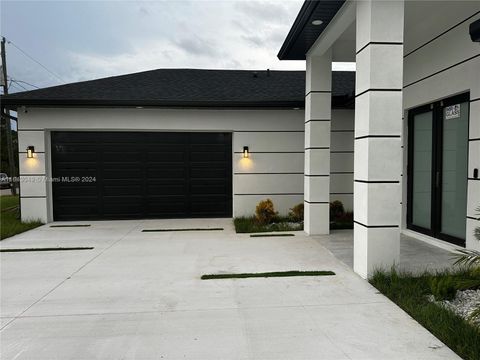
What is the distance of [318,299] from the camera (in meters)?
3.98

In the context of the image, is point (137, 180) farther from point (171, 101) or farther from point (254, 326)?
point (254, 326)

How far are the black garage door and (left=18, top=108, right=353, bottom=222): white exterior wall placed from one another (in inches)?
11.8

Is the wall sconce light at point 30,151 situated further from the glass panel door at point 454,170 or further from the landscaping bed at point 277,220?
the glass panel door at point 454,170

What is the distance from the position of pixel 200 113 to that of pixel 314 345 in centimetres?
772

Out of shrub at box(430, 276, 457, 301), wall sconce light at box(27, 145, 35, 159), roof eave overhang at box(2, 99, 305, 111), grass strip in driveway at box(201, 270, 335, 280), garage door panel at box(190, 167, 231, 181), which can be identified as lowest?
grass strip in driveway at box(201, 270, 335, 280)

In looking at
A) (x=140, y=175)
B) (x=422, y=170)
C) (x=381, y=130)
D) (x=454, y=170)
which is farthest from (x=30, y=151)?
(x=454, y=170)

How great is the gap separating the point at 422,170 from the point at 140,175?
23.6ft

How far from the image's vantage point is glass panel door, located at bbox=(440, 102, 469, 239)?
605cm

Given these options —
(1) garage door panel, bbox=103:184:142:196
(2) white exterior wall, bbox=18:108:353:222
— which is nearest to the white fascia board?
(2) white exterior wall, bbox=18:108:353:222

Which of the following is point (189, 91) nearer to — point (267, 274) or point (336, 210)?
point (336, 210)

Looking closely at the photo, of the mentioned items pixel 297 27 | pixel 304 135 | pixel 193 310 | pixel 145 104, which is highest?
pixel 297 27

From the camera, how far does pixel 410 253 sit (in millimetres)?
5945

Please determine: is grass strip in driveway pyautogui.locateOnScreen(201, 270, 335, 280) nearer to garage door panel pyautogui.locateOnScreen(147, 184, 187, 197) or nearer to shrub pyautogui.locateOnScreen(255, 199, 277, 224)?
shrub pyautogui.locateOnScreen(255, 199, 277, 224)

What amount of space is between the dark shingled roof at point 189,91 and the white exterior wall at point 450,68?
84.0 inches
